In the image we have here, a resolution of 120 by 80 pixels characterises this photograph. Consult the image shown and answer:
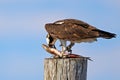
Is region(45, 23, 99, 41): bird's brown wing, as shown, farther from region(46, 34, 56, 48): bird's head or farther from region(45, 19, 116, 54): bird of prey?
region(46, 34, 56, 48): bird's head

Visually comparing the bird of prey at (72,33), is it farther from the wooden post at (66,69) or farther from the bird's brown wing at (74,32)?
the wooden post at (66,69)

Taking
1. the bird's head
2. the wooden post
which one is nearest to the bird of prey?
the bird's head

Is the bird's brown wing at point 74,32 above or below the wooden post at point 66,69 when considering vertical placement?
above

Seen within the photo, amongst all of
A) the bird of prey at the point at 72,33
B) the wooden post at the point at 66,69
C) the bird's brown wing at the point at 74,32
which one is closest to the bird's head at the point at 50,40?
the bird of prey at the point at 72,33

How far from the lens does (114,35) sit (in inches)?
321

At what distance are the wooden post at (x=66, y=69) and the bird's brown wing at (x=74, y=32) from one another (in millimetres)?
2562

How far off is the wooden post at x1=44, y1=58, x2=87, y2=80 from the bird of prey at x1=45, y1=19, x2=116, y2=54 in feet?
7.40

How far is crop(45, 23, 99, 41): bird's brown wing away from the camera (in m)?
8.73

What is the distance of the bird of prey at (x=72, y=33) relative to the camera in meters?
8.64

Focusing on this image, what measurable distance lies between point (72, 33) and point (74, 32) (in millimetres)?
68

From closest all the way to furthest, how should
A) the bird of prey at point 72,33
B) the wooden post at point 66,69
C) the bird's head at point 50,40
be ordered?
the wooden post at point 66,69
the bird of prey at point 72,33
the bird's head at point 50,40

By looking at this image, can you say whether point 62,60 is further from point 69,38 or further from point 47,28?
point 47,28

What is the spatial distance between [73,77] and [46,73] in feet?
1.73

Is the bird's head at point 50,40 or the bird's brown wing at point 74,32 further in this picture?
the bird's head at point 50,40
